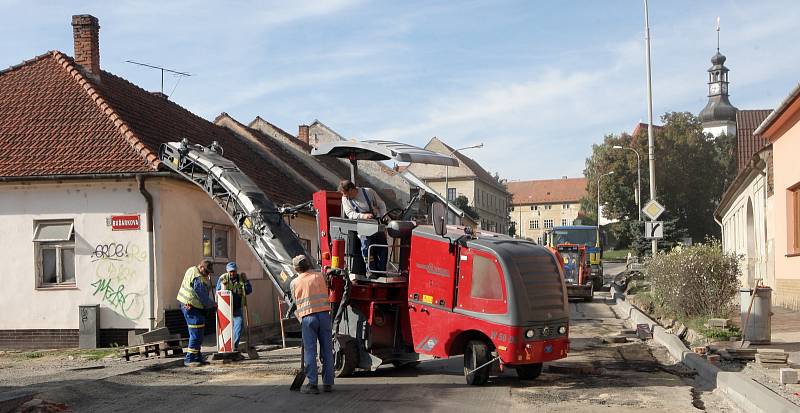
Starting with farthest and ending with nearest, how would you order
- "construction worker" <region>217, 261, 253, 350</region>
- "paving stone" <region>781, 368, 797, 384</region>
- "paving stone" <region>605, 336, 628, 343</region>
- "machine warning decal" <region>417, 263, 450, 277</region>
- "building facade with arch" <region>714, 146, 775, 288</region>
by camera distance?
"building facade with arch" <region>714, 146, 775, 288</region> < "paving stone" <region>605, 336, 628, 343</region> < "construction worker" <region>217, 261, 253, 350</region> < "machine warning decal" <region>417, 263, 450, 277</region> < "paving stone" <region>781, 368, 797, 384</region>

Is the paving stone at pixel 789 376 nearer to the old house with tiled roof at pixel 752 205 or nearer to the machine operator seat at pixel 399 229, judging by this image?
the machine operator seat at pixel 399 229

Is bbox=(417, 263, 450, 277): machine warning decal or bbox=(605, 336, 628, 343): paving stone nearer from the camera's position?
bbox=(417, 263, 450, 277): machine warning decal

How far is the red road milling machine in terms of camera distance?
10.6 m

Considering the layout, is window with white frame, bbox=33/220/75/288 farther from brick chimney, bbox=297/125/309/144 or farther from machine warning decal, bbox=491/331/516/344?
brick chimney, bbox=297/125/309/144

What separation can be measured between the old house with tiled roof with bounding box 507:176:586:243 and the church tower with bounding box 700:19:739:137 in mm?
25806

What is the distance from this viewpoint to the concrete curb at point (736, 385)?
814 centimetres

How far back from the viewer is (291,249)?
13.9m

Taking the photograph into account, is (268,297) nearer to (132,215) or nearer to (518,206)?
(132,215)

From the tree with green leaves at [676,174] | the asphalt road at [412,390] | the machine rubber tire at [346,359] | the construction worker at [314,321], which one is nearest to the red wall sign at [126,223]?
the asphalt road at [412,390]

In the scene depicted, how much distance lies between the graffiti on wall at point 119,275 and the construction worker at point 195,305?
3.28m

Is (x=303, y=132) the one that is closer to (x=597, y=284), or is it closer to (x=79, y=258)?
(x=597, y=284)

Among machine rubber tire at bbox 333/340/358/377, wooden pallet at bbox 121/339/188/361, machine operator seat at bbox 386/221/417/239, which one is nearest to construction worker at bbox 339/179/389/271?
machine operator seat at bbox 386/221/417/239

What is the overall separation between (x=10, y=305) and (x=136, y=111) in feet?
18.8

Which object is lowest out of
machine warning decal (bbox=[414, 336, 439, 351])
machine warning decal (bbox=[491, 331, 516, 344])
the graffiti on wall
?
machine warning decal (bbox=[414, 336, 439, 351])
